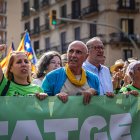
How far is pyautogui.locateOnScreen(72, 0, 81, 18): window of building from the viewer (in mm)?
40781

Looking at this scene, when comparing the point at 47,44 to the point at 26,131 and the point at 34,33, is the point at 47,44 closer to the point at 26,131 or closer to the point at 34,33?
the point at 34,33

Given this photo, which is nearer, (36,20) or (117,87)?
(117,87)

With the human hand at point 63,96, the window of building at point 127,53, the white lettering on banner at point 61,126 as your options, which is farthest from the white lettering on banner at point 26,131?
the window of building at point 127,53

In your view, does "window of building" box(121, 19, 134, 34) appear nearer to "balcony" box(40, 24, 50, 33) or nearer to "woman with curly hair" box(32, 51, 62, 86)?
"balcony" box(40, 24, 50, 33)

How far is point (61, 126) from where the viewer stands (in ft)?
16.5

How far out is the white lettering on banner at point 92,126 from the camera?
5137 millimetres

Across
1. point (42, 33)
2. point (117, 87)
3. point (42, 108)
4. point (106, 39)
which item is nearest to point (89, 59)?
point (117, 87)

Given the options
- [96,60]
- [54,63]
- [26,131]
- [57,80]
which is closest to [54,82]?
[57,80]

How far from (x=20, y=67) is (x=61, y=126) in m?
0.83

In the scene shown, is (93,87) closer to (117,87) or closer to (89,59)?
(89,59)

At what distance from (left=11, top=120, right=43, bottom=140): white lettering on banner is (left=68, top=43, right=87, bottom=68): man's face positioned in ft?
2.93

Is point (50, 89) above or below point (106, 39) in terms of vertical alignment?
below

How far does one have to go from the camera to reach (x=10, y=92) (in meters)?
5.07

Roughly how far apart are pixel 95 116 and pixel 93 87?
1.24 ft
